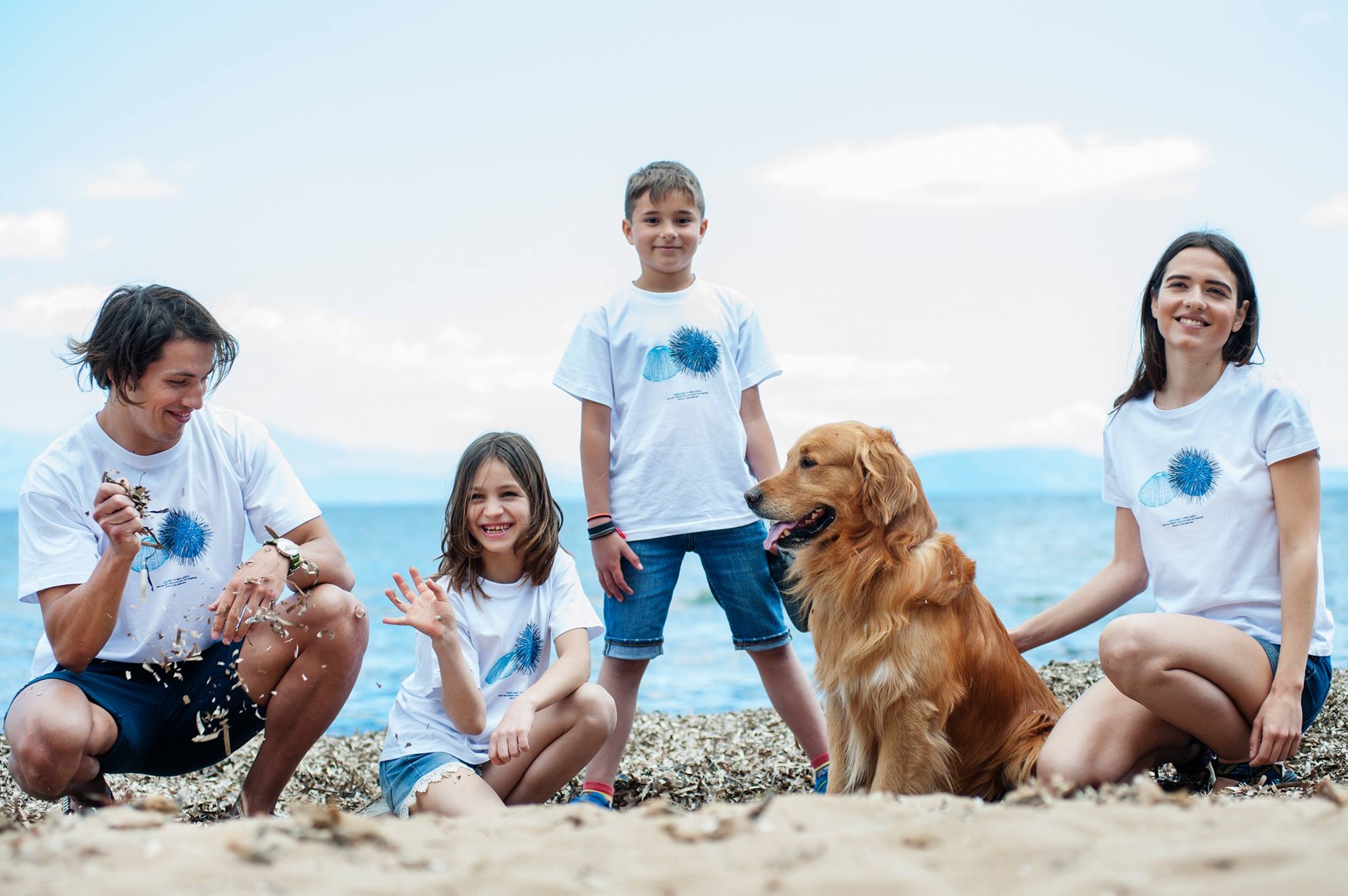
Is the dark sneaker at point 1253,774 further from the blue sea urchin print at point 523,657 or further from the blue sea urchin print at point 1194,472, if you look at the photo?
the blue sea urchin print at point 523,657

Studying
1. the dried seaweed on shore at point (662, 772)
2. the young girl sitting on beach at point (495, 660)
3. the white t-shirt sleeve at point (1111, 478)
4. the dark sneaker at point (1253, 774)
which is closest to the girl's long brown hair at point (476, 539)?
the young girl sitting on beach at point (495, 660)

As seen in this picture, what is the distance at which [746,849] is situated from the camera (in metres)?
1.91

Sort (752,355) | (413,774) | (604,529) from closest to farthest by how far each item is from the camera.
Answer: (413,774), (604,529), (752,355)

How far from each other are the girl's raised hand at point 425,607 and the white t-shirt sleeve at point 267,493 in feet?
2.41

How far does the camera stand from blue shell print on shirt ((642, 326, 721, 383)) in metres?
4.11

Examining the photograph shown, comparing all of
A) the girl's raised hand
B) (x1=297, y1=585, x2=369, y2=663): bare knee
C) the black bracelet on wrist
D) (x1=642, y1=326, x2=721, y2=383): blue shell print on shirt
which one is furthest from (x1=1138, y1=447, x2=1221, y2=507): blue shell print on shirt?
(x1=297, y1=585, x2=369, y2=663): bare knee

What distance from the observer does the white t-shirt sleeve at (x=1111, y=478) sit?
3727 millimetres

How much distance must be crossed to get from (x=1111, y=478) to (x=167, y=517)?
3319 mm

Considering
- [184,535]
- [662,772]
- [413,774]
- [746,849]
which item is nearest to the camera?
[746,849]

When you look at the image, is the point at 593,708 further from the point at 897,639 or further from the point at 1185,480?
the point at 1185,480

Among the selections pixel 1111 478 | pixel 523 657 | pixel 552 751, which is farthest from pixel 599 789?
pixel 1111 478

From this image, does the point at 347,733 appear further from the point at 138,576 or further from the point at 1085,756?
the point at 1085,756

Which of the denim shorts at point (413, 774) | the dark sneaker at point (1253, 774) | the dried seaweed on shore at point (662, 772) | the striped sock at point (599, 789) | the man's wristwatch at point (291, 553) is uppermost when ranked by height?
the man's wristwatch at point (291, 553)

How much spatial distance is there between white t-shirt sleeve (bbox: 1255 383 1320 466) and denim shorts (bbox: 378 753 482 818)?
2.68 metres
